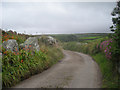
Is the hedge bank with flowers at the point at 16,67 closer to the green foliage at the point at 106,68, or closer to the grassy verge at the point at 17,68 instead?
the grassy verge at the point at 17,68

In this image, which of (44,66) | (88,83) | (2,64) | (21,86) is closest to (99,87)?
(88,83)

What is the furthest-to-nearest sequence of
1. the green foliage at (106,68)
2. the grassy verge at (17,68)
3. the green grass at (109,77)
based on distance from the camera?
the grassy verge at (17,68)
the green foliage at (106,68)
the green grass at (109,77)

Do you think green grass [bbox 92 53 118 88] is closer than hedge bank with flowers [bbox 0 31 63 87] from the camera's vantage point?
Yes

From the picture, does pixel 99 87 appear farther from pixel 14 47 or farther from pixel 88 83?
pixel 14 47

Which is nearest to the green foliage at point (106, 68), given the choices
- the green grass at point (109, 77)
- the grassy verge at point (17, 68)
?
the green grass at point (109, 77)

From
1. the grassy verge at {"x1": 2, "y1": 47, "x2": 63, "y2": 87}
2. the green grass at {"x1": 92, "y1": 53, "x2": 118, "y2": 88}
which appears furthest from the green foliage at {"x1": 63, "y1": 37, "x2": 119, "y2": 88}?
the grassy verge at {"x1": 2, "y1": 47, "x2": 63, "y2": 87}

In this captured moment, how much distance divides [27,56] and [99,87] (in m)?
3.38

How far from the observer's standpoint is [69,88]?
3660 mm

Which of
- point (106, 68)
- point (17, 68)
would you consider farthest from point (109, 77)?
point (17, 68)

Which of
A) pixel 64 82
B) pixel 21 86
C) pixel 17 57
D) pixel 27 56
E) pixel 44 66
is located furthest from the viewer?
pixel 44 66

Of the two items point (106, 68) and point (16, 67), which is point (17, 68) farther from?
point (106, 68)

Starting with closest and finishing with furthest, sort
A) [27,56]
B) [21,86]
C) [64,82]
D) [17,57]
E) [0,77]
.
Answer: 1. [0,77]
2. [21,86]
3. [64,82]
4. [17,57]
5. [27,56]

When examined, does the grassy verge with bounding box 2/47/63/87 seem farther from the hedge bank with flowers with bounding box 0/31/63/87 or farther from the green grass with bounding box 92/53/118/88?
the green grass with bounding box 92/53/118/88

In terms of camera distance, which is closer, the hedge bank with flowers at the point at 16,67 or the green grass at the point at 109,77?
the green grass at the point at 109,77
